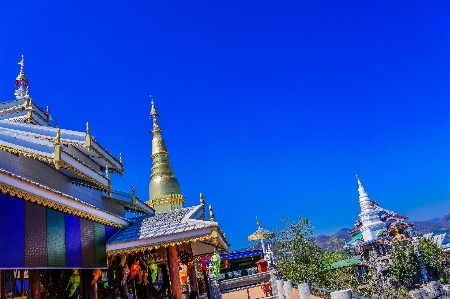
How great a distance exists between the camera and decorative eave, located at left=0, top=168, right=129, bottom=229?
278 inches

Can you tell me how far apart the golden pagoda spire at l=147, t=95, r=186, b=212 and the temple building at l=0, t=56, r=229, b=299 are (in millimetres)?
14179

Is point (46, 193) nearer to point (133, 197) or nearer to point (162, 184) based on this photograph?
point (133, 197)

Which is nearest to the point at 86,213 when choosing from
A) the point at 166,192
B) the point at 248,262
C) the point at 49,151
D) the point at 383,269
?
the point at 49,151

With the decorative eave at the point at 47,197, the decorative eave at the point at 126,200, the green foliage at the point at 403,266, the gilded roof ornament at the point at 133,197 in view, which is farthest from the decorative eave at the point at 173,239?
the green foliage at the point at 403,266

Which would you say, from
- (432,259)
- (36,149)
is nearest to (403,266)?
(432,259)

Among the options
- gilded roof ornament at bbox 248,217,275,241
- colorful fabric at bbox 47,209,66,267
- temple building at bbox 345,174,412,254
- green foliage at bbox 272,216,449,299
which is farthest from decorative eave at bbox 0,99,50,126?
temple building at bbox 345,174,412,254

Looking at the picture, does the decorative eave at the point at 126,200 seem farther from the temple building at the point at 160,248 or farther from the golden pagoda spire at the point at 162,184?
the golden pagoda spire at the point at 162,184

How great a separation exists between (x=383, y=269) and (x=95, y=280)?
3481 centimetres

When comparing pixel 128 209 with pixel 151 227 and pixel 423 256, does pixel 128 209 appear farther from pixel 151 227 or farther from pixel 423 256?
pixel 423 256

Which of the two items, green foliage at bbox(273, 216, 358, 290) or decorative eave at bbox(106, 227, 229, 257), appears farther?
green foliage at bbox(273, 216, 358, 290)

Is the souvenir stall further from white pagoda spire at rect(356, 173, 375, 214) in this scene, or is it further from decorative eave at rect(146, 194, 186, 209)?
white pagoda spire at rect(356, 173, 375, 214)

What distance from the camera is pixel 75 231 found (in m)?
9.77

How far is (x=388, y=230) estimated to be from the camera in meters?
42.7

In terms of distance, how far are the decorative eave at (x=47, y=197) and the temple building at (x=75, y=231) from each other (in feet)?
0.07
